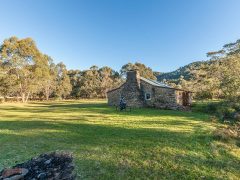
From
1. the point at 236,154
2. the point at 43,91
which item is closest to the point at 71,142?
the point at 236,154

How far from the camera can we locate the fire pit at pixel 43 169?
264 inches

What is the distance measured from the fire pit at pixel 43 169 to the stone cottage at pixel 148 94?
20425 mm

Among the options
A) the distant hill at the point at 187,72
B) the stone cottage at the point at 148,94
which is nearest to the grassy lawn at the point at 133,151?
the stone cottage at the point at 148,94

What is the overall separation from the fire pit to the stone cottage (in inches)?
804

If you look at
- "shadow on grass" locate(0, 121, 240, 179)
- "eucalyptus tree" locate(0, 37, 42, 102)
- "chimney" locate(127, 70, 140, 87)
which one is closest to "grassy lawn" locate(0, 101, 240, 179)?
"shadow on grass" locate(0, 121, 240, 179)

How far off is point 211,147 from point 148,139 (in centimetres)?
281

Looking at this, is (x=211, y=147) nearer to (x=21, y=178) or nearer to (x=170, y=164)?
(x=170, y=164)

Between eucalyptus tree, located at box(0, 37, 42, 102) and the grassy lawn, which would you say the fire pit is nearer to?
the grassy lawn

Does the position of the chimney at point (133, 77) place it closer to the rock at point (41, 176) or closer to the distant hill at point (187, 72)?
the rock at point (41, 176)

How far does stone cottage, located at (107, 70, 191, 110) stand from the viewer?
27.1 metres

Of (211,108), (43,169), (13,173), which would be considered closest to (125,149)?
(43,169)

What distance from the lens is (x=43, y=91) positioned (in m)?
68.4

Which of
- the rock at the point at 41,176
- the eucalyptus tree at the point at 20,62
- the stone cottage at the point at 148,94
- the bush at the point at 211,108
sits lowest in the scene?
the rock at the point at 41,176

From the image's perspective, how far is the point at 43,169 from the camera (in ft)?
23.6
